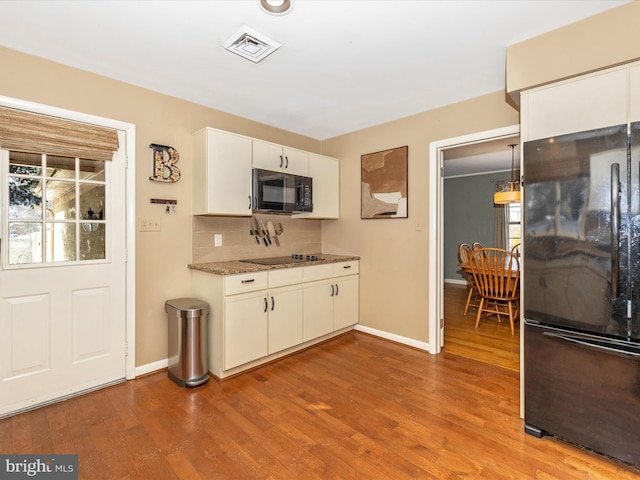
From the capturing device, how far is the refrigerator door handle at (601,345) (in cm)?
161

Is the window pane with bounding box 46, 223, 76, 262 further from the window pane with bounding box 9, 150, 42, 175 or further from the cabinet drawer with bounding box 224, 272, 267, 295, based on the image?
the cabinet drawer with bounding box 224, 272, 267, 295

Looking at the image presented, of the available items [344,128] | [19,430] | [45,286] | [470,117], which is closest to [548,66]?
[470,117]

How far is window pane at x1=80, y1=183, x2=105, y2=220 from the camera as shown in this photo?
94.7 inches

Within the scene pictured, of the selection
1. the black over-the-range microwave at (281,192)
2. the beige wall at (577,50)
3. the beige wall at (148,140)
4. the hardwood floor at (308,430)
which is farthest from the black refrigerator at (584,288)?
the beige wall at (148,140)

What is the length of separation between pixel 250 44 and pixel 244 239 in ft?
6.00

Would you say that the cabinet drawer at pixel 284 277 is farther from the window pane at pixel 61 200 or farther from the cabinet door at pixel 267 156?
the window pane at pixel 61 200

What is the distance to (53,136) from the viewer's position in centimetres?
222

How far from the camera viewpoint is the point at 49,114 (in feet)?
7.29

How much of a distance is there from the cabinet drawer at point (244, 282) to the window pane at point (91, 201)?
1.07 m

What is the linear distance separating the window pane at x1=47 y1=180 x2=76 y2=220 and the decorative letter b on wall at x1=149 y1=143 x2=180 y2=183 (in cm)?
55

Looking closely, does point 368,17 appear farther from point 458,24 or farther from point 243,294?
point 243,294

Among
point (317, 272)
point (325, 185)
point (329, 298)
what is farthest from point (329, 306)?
point (325, 185)

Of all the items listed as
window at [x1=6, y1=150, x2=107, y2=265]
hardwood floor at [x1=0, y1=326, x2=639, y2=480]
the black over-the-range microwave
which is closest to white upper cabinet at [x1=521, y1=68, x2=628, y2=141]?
hardwood floor at [x1=0, y1=326, x2=639, y2=480]

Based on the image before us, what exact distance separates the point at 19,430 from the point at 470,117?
3.95 metres
